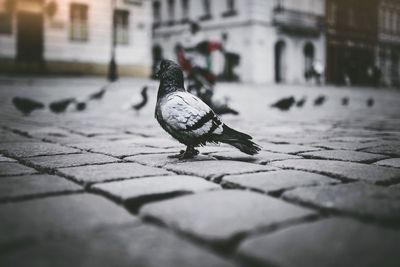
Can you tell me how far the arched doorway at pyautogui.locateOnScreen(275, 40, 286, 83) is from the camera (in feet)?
101

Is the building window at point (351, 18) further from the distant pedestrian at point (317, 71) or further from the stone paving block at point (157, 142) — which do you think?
the stone paving block at point (157, 142)

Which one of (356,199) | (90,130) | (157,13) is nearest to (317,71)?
(157,13)

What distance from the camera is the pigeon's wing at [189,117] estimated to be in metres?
2.86

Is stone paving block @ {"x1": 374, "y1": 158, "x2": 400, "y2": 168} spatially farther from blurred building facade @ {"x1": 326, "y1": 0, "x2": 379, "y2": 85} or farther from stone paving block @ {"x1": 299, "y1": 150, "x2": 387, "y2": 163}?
blurred building facade @ {"x1": 326, "y1": 0, "x2": 379, "y2": 85}

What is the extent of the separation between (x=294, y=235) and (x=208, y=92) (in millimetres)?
5328

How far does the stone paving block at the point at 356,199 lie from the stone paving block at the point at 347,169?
0.67 ft

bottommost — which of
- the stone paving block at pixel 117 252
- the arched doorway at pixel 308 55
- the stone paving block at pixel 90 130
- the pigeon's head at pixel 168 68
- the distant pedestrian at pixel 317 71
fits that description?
the stone paving block at pixel 117 252

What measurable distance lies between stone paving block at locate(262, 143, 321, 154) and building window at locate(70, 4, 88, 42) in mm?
19252

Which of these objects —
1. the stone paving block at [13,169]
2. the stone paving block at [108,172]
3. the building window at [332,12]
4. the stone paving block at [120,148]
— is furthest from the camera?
the building window at [332,12]

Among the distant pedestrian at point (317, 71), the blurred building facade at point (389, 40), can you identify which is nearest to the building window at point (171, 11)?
the distant pedestrian at point (317, 71)

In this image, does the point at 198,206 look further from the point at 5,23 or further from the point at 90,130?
the point at 5,23

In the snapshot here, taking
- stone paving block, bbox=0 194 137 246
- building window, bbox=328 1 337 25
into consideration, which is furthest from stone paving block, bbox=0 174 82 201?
building window, bbox=328 1 337 25

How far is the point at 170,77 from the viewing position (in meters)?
3.12

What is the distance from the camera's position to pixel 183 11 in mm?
33000
